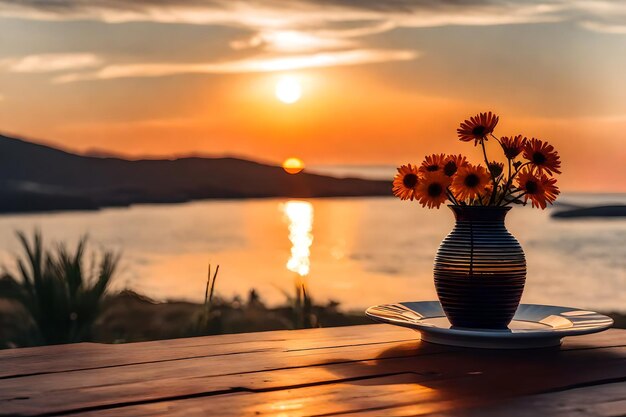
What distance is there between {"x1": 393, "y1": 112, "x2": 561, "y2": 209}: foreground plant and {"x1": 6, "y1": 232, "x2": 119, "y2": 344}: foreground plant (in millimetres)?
1636

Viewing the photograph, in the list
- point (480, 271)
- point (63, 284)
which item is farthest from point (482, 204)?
point (63, 284)

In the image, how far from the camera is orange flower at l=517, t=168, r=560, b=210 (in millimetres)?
1747

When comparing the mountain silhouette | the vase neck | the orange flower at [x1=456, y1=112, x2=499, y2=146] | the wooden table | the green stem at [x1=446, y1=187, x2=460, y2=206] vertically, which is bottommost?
the wooden table

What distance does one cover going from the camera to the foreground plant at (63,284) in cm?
309

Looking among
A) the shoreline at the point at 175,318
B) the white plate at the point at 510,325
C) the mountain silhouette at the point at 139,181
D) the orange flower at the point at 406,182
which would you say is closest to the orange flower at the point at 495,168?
the orange flower at the point at 406,182

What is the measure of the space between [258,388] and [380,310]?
0.59 m

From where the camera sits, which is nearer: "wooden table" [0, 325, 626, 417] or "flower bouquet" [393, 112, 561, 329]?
"wooden table" [0, 325, 626, 417]

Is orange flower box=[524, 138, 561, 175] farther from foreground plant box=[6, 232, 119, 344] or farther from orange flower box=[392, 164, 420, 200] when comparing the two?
foreground plant box=[6, 232, 119, 344]

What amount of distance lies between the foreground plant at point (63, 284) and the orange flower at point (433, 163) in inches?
64.9

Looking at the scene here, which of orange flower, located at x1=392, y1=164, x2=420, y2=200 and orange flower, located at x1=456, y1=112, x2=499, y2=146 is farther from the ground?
orange flower, located at x1=456, y1=112, x2=499, y2=146

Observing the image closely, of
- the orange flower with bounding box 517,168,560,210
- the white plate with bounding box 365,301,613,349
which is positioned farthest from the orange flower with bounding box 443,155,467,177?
the white plate with bounding box 365,301,613,349

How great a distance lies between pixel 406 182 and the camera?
1.80 meters

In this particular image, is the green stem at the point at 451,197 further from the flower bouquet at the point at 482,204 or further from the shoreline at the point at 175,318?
the shoreline at the point at 175,318

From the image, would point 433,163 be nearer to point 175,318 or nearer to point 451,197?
point 451,197
